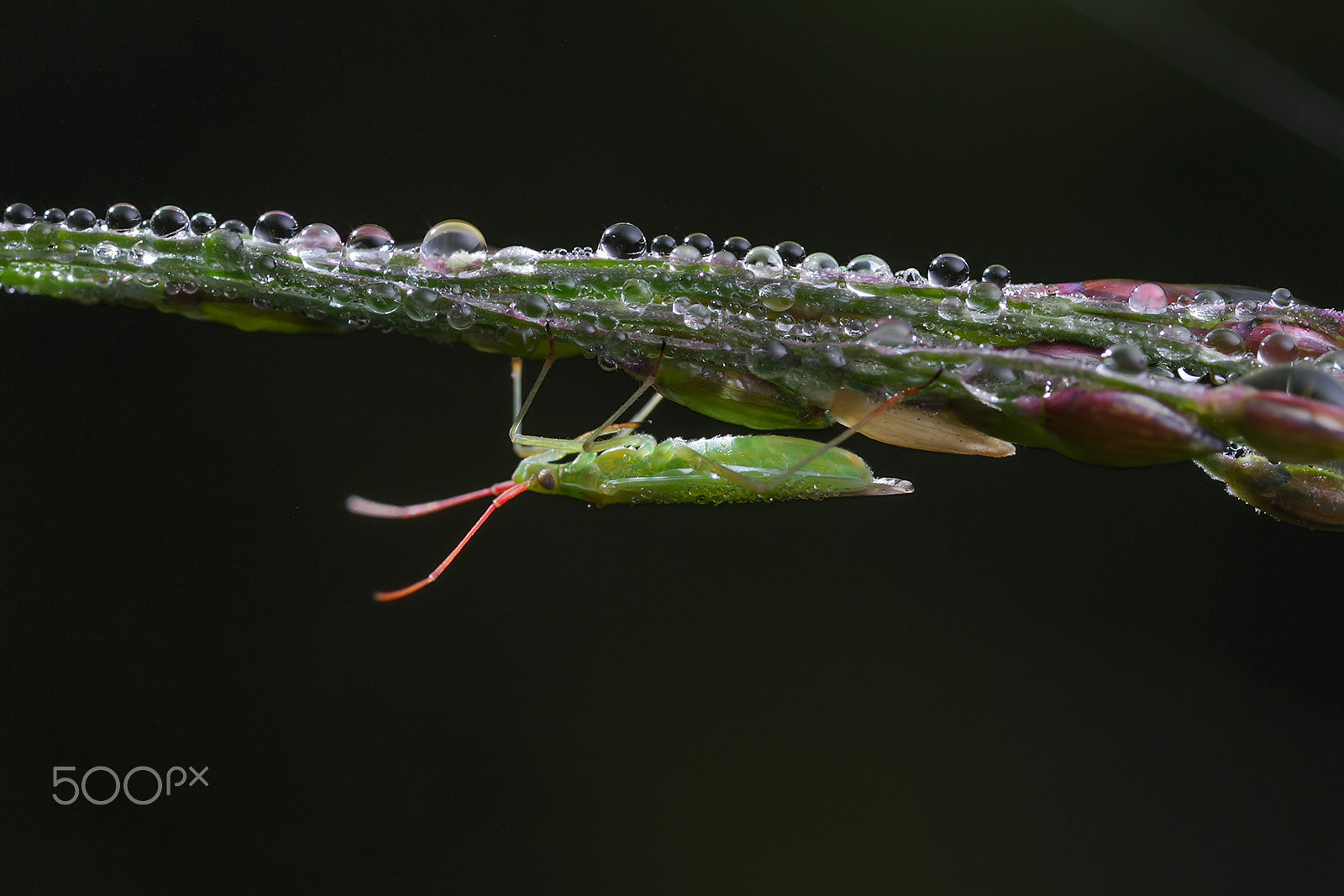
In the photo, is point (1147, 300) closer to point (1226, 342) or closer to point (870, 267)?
point (1226, 342)

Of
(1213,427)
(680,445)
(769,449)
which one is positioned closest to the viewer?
(1213,427)

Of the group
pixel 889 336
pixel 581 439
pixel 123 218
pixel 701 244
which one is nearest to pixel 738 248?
pixel 701 244

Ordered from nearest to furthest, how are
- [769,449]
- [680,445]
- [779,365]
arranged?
[779,365], [769,449], [680,445]

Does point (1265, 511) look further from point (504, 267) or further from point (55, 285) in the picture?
point (55, 285)

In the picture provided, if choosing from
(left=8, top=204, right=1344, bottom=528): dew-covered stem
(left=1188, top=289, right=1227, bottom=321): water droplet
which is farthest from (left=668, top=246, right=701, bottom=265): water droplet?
(left=1188, top=289, right=1227, bottom=321): water droplet

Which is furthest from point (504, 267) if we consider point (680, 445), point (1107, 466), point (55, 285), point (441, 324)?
point (680, 445)

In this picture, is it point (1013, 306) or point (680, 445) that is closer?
point (1013, 306)
